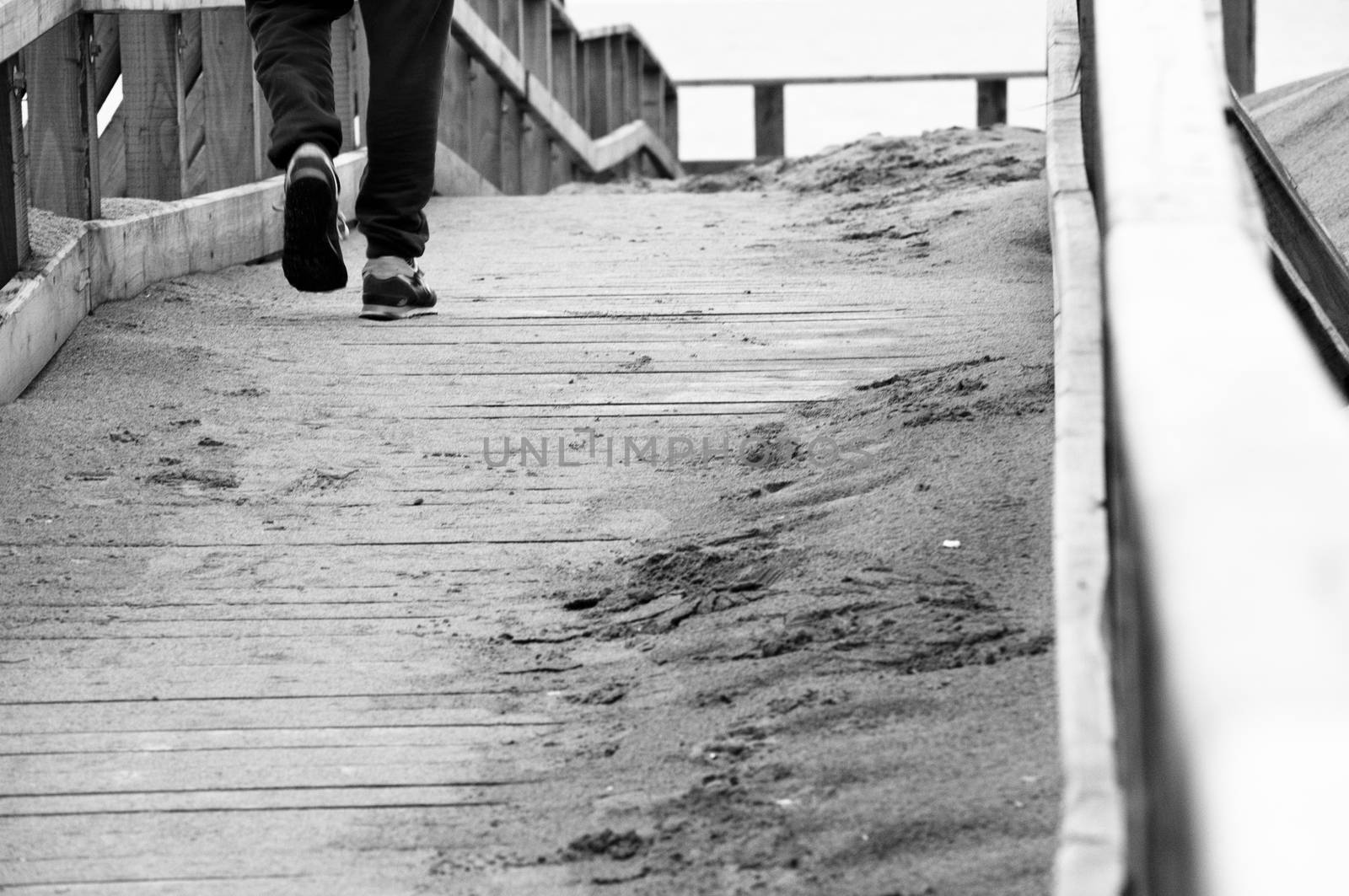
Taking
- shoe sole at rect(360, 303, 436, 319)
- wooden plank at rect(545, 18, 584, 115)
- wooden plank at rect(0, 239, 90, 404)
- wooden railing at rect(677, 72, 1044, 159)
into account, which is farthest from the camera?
wooden railing at rect(677, 72, 1044, 159)

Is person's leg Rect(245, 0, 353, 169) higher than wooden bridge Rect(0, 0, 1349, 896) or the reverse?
higher

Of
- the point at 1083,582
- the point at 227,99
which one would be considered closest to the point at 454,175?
the point at 227,99

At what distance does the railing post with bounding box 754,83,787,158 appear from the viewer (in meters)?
14.9

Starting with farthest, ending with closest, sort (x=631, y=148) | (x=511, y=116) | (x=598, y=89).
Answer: (x=631, y=148)
(x=598, y=89)
(x=511, y=116)

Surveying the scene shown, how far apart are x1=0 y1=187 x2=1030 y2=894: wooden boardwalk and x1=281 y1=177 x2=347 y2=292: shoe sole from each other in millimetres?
225

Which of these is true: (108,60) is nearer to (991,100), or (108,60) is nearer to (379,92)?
(379,92)

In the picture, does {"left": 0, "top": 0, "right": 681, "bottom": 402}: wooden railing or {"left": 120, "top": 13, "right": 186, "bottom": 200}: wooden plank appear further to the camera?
{"left": 120, "top": 13, "right": 186, "bottom": 200}: wooden plank

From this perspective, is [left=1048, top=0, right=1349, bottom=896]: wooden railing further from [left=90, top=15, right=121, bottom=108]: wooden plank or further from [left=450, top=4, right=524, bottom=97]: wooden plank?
[left=450, top=4, right=524, bottom=97]: wooden plank

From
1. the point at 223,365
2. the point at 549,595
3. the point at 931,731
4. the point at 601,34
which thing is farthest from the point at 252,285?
the point at 601,34

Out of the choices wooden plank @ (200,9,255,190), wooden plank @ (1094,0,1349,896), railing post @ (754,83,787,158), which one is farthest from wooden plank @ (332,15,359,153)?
railing post @ (754,83,787,158)

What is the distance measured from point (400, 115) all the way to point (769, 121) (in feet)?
35.8

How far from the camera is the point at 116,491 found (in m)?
3.38

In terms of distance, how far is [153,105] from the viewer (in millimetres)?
5215

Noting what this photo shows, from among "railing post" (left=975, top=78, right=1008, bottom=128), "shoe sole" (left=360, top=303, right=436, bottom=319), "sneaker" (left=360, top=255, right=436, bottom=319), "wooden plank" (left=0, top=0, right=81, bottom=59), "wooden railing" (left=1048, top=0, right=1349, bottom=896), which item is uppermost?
"wooden plank" (left=0, top=0, right=81, bottom=59)
